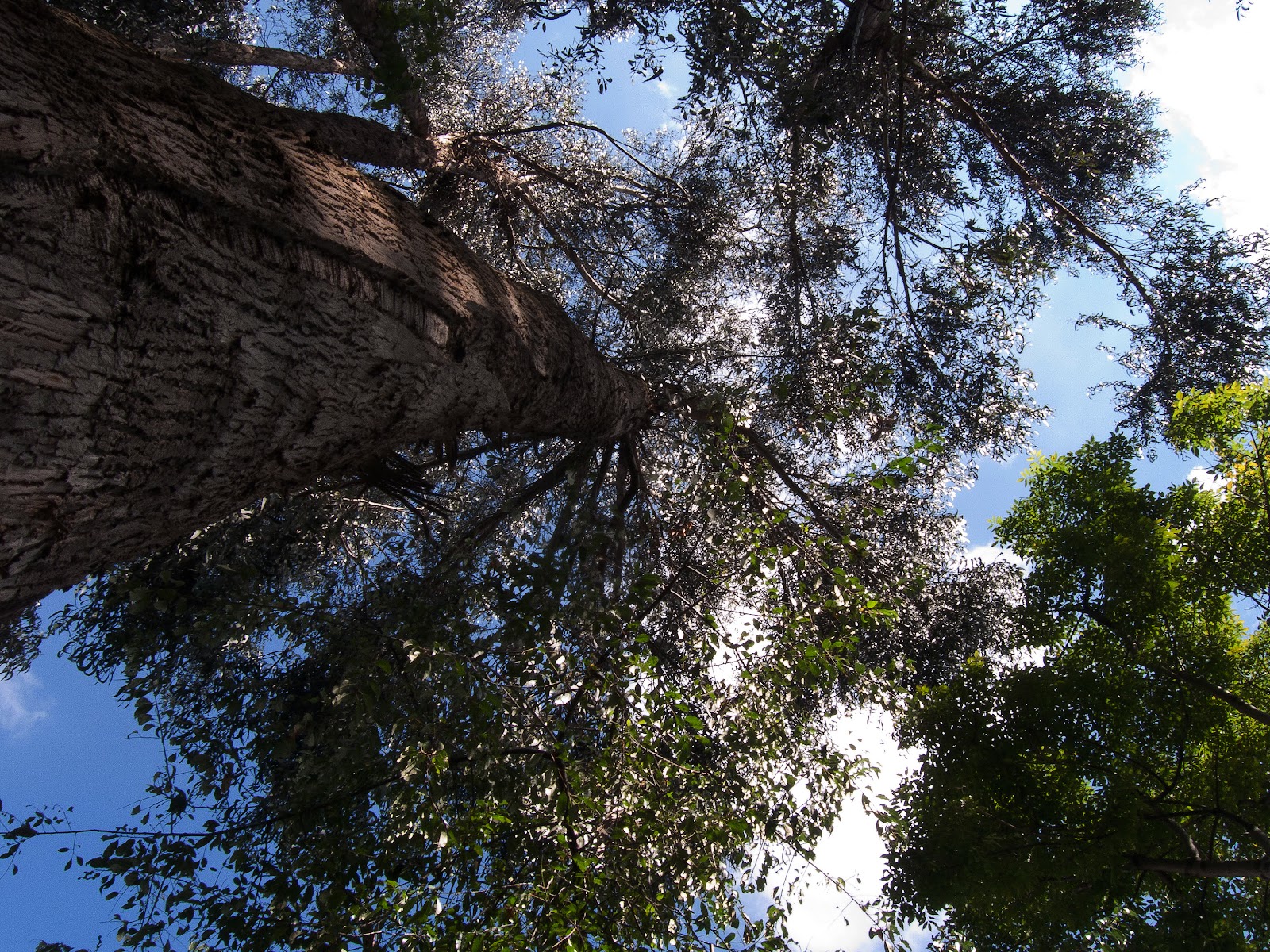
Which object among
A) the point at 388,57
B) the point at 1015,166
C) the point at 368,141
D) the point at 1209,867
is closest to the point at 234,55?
the point at 368,141

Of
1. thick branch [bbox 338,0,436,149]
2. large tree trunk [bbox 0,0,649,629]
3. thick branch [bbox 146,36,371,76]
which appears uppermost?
thick branch [bbox 146,36,371,76]

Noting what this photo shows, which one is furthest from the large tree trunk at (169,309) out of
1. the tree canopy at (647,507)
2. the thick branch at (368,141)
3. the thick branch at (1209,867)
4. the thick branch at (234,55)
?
the thick branch at (1209,867)

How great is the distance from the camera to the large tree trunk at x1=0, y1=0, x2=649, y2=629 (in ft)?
5.24

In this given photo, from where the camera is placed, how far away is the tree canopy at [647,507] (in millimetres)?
3225

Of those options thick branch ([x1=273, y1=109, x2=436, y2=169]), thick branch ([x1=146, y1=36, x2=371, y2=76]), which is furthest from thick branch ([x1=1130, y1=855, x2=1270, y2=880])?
thick branch ([x1=146, y1=36, x2=371, y2=76])

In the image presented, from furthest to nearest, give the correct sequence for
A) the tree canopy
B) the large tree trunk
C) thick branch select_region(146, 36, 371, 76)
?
1. thick branch select_region(146, 36, 371, 76)
2. the tree canopy
3. the large tree trunk

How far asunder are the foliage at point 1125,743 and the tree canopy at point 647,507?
282 mm

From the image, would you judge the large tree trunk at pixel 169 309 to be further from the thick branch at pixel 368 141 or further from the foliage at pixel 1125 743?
the foliage at pixel 1125 743

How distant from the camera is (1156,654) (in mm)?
4871

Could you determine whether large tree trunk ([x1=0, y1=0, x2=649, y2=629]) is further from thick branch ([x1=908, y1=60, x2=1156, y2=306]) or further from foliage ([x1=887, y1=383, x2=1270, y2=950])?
thick branch ([x1=908, y1=60, x2=1156, y2=306])

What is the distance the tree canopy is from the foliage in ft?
0.93

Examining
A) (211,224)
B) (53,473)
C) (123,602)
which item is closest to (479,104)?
(123,602)

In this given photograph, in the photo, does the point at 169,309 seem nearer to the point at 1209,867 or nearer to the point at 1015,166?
the point at 1209,867

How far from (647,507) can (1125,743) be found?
415cm
